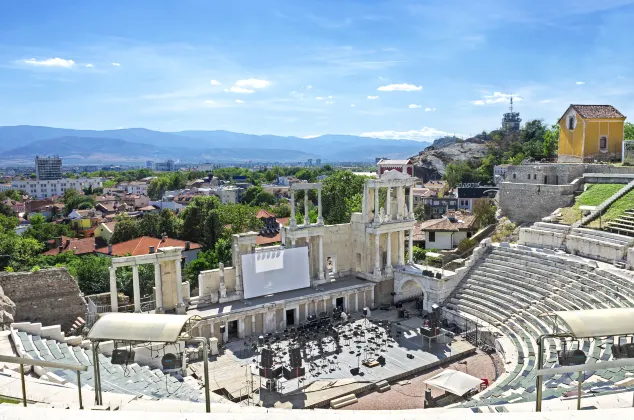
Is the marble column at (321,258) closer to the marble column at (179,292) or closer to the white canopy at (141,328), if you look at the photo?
the marble column at (179,292)

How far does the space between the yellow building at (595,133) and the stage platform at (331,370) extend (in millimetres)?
27115

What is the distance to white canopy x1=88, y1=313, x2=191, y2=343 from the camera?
1052cm

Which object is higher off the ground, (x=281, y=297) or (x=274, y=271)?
(x=274, y=271)

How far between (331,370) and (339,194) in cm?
Answer: 3444

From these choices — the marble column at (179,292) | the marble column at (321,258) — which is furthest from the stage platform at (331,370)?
the marble column at (321,258)

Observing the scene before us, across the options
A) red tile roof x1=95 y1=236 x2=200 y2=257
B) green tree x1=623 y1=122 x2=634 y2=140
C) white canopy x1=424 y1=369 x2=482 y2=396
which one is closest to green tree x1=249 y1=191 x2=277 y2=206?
red tile roof x1=95 y1=236 x2=200 y2=257

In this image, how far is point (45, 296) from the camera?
80.6ft

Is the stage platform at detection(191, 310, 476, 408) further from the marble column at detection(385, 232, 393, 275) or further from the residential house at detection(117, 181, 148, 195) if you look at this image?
the residential house at detection(117, 181, 148, 195)

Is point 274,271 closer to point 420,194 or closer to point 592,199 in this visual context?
point 592,199

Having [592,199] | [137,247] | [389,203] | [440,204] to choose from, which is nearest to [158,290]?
[389,203]

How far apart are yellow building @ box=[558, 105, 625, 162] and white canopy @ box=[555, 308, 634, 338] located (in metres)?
39.0

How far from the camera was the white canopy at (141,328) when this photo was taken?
1052cm

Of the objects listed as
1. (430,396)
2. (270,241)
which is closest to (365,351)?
(430,396)

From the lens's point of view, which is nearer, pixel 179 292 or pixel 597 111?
pixel 179 292
